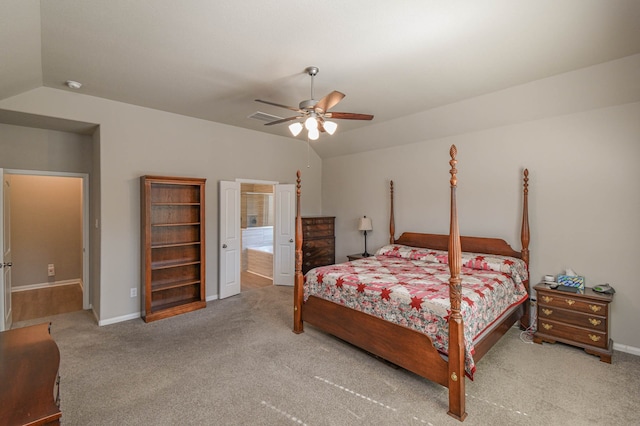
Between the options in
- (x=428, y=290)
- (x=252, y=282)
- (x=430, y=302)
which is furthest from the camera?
(x=252, y=282)

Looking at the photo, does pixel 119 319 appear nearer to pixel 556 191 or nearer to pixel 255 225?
pixel 255 225

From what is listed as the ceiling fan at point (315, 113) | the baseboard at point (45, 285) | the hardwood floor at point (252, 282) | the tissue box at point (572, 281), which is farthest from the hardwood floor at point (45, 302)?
the tissue box at point (572, 281)

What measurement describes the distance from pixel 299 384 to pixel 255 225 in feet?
21.2

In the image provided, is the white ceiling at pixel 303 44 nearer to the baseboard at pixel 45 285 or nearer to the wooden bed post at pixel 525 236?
the wooden bed post at pixel 525 236

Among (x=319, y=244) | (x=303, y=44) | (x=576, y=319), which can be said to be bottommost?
(x=576, y=319)

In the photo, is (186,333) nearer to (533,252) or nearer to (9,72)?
(9,72)

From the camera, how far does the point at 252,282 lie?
20.5 feet

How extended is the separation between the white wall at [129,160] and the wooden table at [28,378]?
264 cm

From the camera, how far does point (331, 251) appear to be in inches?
255

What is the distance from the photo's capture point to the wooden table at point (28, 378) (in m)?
1.07

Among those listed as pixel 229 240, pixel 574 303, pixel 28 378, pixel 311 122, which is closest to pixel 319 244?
pixel 229 240

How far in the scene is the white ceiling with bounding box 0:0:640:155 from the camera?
7.01ft

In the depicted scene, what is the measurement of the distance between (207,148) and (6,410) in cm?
438

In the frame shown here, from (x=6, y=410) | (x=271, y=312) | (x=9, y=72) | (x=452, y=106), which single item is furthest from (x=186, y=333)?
(x=452, y=106)
